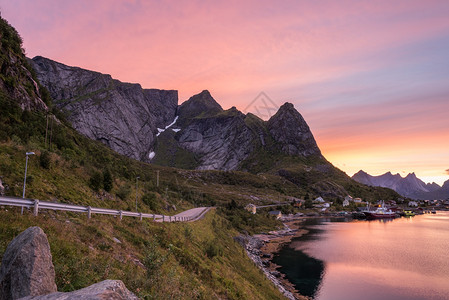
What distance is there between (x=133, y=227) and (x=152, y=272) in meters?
11.7

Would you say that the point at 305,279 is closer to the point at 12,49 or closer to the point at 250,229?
the point at 250,229

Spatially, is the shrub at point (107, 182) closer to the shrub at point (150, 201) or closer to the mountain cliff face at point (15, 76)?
the shrub at point (150, 201)

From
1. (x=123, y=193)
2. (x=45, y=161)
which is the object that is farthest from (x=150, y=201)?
(x=45, y=161)

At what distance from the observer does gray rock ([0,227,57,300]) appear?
761 cm

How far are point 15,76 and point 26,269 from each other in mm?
61136

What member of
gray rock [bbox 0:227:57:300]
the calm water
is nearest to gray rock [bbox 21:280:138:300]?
gray rock [bbox 0:227:57:300]

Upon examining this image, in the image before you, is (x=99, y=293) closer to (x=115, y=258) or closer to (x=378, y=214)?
(x=115, y=258)

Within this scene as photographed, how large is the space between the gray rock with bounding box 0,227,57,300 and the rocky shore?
38244 millimetres

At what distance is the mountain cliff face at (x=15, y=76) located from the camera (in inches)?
1927

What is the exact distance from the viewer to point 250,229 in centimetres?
9669

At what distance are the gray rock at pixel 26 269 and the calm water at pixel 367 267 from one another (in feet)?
147

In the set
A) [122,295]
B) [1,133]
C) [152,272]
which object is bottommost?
[152,272]

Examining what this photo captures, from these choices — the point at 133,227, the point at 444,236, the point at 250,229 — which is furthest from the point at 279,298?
the point at 444,236

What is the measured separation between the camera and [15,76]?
5341 cm
